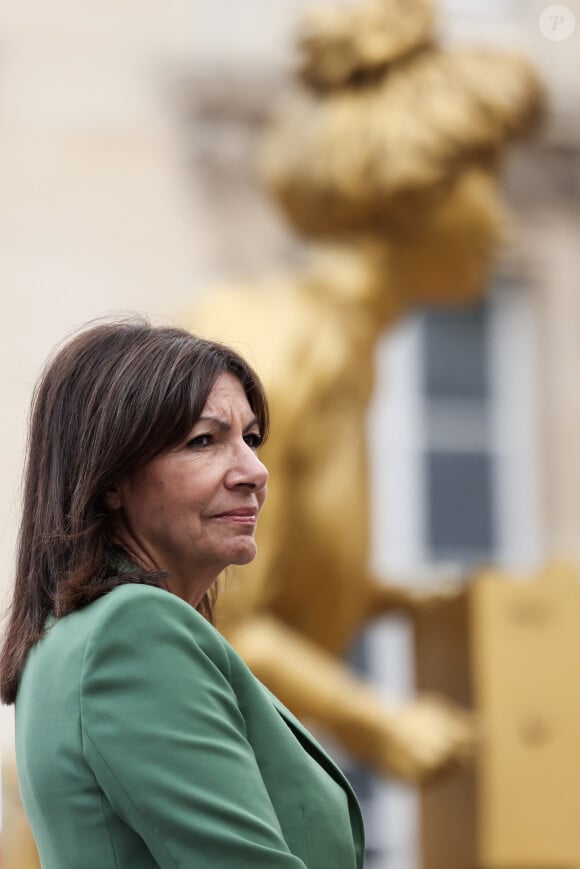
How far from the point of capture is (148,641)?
2.10 feet

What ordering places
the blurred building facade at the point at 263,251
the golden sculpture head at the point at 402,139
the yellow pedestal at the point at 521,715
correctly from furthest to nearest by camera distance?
1. the blurred building facade at the point at 263,251
2. the yellow pedestal at the point at 521,715
3. the golden sculpture head at the point at 402,139

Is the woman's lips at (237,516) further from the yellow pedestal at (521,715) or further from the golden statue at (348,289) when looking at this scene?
the yellow pedestal at (521,715)

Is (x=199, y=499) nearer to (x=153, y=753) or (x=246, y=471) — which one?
(x=246, y=471)

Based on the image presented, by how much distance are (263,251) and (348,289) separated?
0.65 metres

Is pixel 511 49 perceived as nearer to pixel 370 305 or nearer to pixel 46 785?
pixel 370 305

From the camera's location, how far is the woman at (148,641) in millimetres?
624

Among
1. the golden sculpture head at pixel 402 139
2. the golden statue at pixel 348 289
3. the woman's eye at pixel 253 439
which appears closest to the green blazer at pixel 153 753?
the woman's eye at pixel 253 439

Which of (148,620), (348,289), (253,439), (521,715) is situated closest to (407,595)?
(521,715)

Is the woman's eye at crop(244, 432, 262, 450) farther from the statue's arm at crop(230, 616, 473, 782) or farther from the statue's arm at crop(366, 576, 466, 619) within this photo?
the statue's arm at crop(366, 576, 466, 619)

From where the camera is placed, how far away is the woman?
62cm

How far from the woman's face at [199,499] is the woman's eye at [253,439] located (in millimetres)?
25

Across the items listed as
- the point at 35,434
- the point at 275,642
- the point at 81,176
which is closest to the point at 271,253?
the point at 81,176

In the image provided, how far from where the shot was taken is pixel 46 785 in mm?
651

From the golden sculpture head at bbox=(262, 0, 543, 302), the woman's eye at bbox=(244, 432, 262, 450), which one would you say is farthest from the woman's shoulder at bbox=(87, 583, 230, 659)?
the golden sculpture head at bbox=(262, 0, 543, 302)
